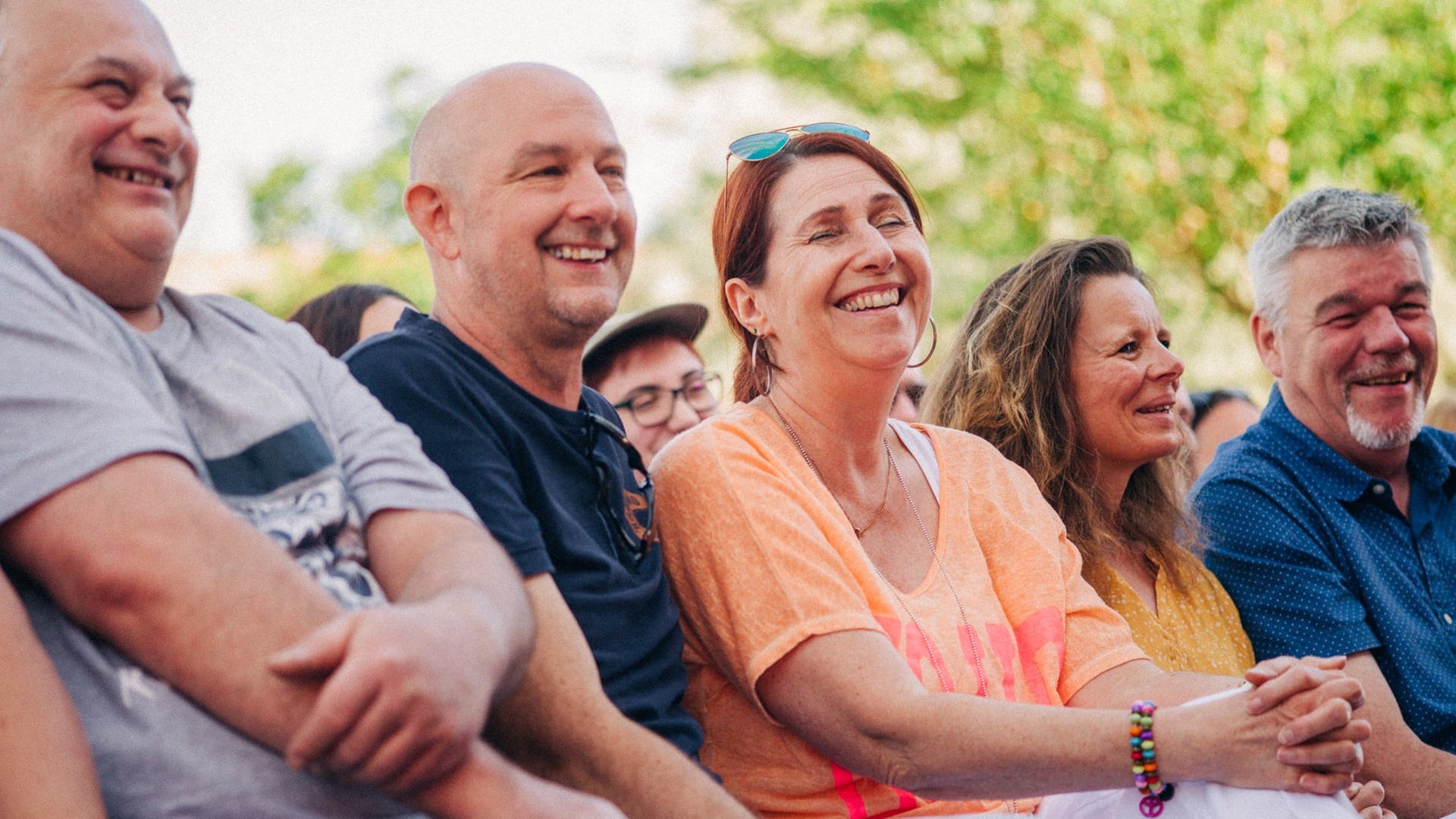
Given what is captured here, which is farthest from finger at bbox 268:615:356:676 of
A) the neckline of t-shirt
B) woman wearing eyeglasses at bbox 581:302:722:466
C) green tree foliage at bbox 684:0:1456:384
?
green tree foliage at bbox 684:0:1456:384

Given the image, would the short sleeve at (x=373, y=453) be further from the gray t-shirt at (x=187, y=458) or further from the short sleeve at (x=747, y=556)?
the short sleeve at (x=747, y=556)

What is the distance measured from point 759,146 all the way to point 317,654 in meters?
1.76

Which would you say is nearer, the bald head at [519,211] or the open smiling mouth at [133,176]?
the open smiling mouth at [133,176]

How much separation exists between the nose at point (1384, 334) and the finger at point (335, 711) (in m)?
3.16

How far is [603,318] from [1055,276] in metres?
1.51

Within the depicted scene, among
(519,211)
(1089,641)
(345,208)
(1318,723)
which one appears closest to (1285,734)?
(1318,723)

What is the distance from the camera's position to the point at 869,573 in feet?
8.12

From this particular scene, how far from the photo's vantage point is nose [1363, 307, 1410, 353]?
3.59m

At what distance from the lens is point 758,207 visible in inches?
110

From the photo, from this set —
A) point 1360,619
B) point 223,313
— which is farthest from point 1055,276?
point 223,313

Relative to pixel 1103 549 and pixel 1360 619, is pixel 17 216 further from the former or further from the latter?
pixel 1360 619

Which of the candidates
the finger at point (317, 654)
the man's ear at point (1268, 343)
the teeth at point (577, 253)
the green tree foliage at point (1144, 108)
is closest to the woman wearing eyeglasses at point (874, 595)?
the teeth at point (577, 253)

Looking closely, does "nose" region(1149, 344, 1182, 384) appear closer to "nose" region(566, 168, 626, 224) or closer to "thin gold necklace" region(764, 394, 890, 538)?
"thin gold necklace" region(764, 394, 890, 538)

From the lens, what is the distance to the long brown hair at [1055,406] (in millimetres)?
3234
